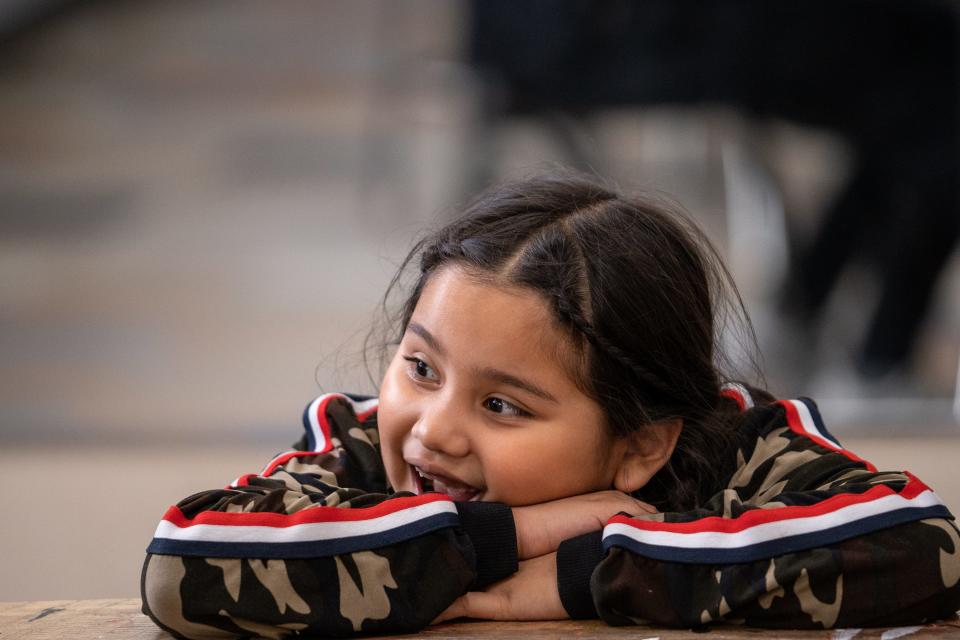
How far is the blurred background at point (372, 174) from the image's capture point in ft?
9.21

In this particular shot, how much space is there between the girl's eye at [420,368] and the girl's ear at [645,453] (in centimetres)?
20

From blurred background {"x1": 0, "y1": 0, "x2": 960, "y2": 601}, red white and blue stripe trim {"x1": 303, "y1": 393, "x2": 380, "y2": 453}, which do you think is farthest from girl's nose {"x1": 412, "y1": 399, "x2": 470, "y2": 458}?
blurred background {"x1": 0, "y1": 0, "x2": 960, "y2": 601}

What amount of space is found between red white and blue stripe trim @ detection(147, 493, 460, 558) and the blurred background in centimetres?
195

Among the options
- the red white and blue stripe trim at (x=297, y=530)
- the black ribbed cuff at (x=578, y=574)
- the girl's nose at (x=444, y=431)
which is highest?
the girl's nose at (x=444, y=431)

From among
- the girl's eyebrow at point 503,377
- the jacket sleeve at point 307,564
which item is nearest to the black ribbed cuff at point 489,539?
the jacket sleeve at point 307,564

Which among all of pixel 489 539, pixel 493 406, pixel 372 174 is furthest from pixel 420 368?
pixel 372 174

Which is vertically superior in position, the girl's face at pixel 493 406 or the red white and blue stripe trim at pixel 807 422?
the girl's face at pixel 493 406

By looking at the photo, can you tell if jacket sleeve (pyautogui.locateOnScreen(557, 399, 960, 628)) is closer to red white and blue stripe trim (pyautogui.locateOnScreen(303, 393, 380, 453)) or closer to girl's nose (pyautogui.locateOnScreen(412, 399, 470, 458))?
girl's nose (pyautogui.locateOnScreen(412, 399, 470, 458))

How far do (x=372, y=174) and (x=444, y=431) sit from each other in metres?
2.07

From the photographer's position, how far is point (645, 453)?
104cm

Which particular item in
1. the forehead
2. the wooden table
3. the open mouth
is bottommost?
the wooden table

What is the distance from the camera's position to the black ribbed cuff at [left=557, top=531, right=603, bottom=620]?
0.86m

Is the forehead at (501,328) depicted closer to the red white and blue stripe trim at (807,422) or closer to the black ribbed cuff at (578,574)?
the black ribbed cuff at (578,574)

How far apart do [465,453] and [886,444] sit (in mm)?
2155
